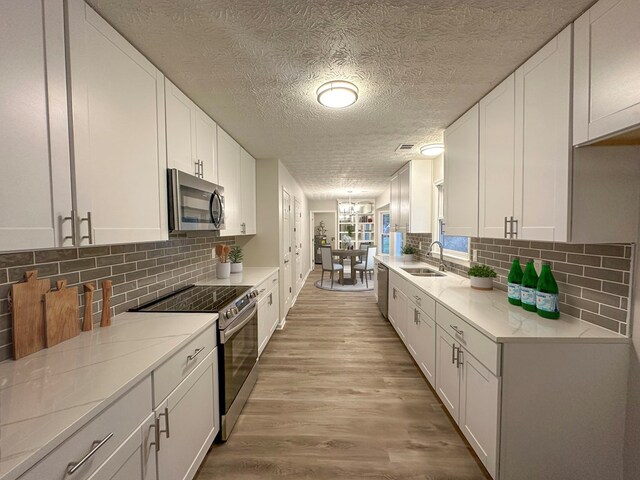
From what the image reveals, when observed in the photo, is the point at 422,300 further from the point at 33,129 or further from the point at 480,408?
the point at 33,129

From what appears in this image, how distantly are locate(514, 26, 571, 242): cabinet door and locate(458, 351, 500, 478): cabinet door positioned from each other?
0.81 metres

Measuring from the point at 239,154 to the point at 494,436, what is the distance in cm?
317

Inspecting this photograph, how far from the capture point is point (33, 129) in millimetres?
901

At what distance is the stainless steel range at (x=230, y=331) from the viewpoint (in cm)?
168

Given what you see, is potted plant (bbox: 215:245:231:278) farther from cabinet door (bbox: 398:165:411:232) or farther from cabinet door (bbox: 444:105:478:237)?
cabinet door (bbox: 398:165:411:232)

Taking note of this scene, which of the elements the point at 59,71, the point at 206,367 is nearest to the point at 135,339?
the point at 206,367

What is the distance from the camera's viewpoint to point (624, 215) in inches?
48.9

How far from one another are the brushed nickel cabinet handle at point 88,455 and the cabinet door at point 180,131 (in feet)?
4.64

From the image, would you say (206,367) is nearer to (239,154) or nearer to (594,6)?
(239,154)

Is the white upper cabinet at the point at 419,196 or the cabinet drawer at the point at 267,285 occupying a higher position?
the white upper cabinet at the point at 419,196

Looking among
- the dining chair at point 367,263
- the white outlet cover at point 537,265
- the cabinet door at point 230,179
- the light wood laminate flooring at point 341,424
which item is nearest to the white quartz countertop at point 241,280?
the cabinet door at point 230,179

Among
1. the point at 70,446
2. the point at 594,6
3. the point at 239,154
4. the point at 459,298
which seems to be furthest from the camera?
the point at 239,154

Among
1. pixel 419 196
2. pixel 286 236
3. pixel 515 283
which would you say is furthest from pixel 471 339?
pixel 286 236

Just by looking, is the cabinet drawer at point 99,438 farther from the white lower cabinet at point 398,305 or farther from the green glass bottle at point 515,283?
the white lower cabinet at point 398,305
